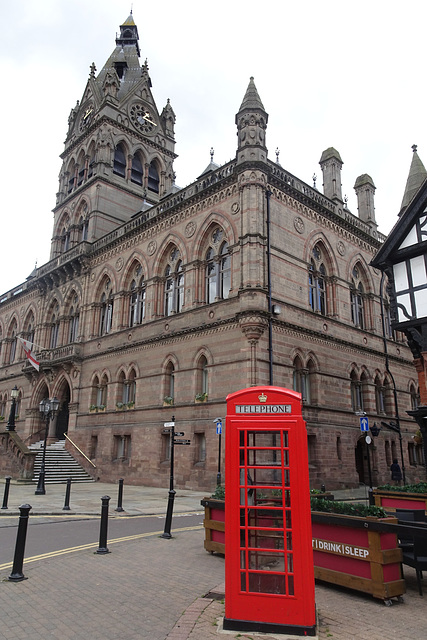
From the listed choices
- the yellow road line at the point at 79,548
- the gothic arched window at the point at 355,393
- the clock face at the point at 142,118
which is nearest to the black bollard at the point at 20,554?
the yellow road line at the point at 79,548

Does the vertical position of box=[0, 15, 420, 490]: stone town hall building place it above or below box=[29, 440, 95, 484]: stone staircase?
above

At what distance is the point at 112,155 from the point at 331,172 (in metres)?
17.3

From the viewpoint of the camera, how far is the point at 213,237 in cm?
2438

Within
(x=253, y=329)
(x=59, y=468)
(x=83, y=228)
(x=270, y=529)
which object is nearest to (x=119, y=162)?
(x=83, y=228)

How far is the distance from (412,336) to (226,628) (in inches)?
564

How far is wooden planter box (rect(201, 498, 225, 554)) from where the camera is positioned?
8453 millimetres

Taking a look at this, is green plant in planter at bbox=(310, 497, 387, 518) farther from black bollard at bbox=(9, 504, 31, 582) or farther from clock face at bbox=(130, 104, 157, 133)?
clock face at bbox=(130, 104, 157, 133)

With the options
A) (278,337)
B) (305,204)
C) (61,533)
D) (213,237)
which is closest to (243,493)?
(61,533)

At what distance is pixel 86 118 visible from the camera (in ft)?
132

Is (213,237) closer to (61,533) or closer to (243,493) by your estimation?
(61,533)

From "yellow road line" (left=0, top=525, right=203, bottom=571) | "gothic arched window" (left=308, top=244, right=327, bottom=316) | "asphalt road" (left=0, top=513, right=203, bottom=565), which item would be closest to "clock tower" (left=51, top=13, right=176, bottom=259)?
"gothic arched window" (left=308, top=244, right=327, bottom=316)

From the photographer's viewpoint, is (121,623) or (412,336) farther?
(412,336)

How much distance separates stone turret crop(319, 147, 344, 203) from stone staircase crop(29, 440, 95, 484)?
2193cm

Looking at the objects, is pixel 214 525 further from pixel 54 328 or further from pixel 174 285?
pixel 54 328
